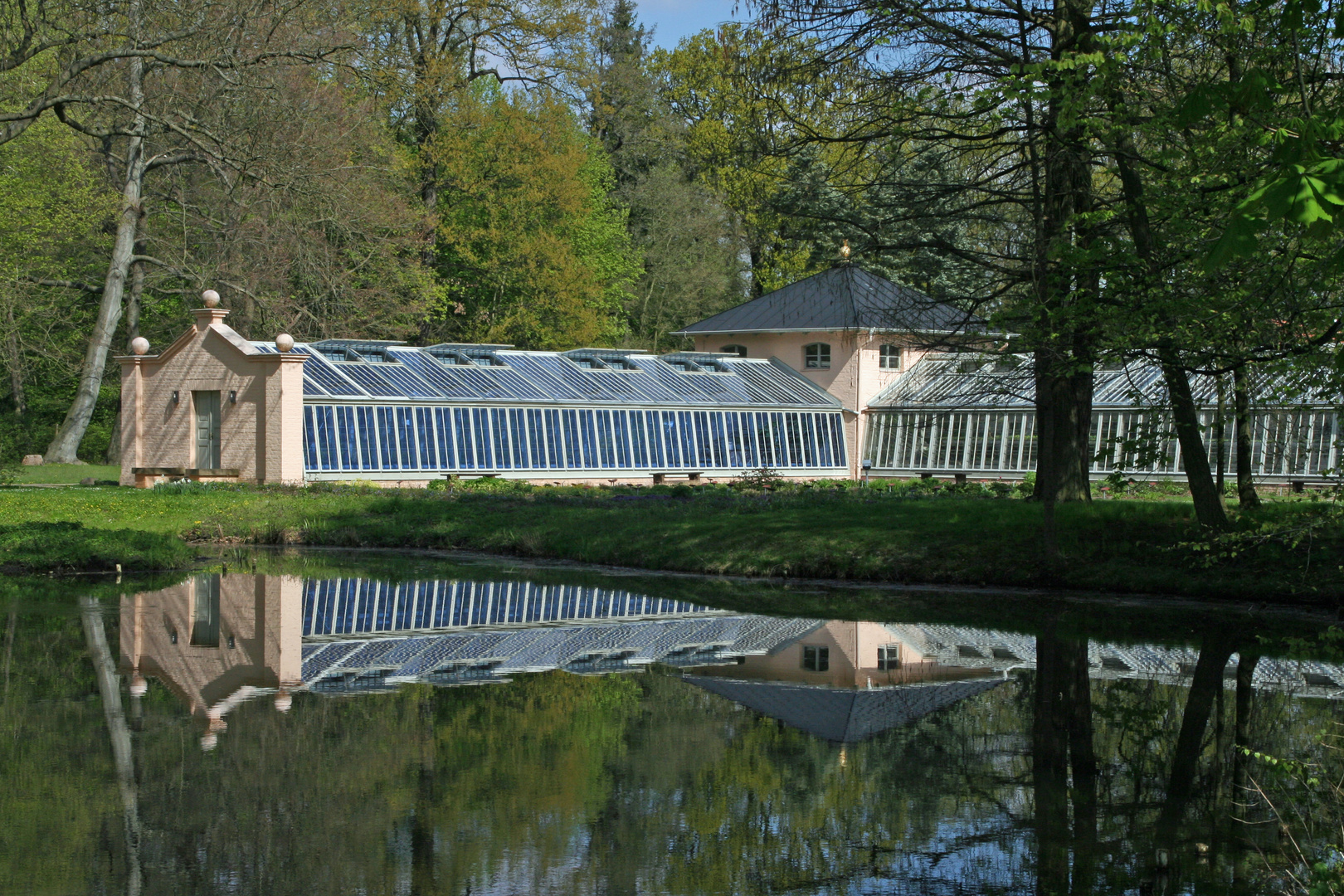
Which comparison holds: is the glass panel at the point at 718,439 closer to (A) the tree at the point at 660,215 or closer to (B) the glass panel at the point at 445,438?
(B) the glass panel at the point at 445,438

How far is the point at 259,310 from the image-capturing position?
35969mm

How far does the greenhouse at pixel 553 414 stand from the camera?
29188 mm

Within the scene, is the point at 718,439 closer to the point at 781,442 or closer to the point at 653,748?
the point at 781,442

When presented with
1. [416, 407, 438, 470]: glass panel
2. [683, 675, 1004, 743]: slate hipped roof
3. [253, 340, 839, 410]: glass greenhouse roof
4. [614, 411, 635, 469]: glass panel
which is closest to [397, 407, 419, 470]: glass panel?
[416, 407, 438, 470]: glass panel

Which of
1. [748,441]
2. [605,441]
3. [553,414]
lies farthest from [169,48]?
[748,441]

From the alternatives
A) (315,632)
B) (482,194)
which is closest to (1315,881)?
(315,632)

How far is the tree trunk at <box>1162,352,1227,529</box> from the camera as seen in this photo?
13383mm

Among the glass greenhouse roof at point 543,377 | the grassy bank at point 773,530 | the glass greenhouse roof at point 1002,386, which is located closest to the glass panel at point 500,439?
the glass greenhouse roof at point 543,377

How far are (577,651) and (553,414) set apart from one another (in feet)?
70.4

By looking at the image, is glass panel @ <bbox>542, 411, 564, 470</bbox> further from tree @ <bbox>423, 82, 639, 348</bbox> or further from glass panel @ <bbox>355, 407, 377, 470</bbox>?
tree @ <bbox>423, 82, 639, 348</bbox>

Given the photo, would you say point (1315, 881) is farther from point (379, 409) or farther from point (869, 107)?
point (379, 409)

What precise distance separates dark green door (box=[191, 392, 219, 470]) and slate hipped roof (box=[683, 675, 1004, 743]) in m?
21.1

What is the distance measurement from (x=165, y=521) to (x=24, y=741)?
558 inches

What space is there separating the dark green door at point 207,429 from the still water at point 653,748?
1547 centimetres
